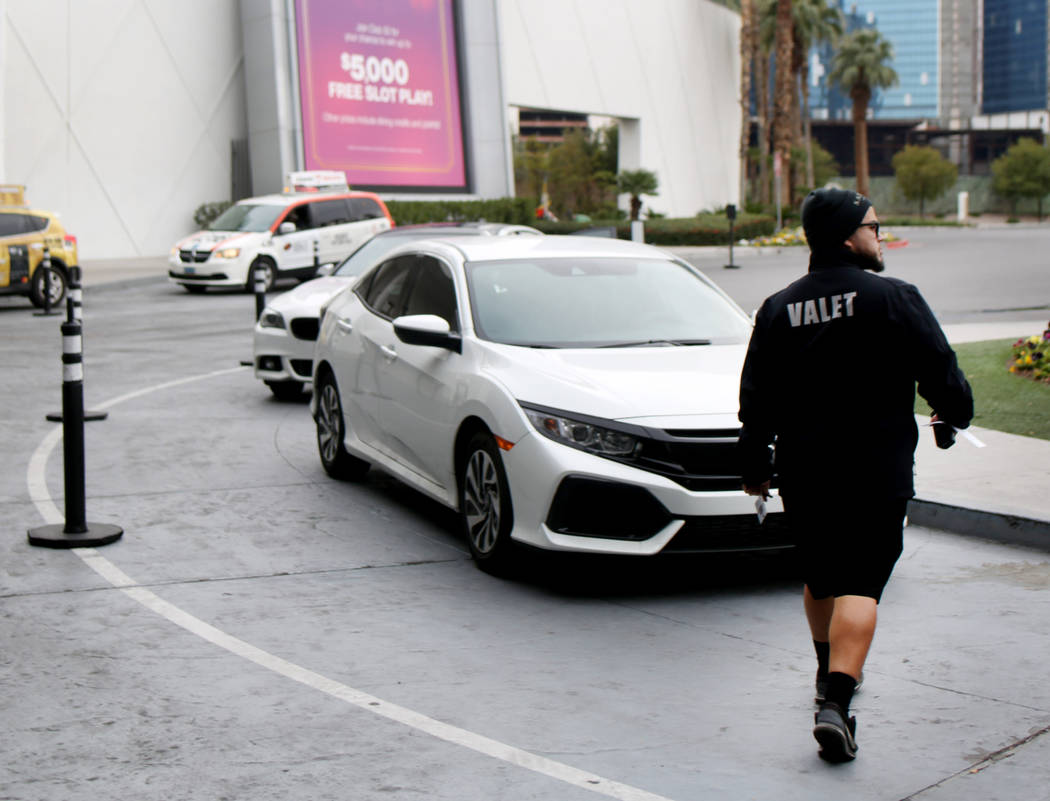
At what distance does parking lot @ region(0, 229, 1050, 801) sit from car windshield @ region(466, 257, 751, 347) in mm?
1236

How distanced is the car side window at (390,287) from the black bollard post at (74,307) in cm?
265

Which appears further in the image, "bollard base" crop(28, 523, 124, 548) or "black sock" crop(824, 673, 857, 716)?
"bollard base" crop(28, 523, 124, 548)

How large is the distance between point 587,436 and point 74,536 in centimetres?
289

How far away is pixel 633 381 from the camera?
6512mm

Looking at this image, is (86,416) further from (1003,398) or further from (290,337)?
(1003,398)

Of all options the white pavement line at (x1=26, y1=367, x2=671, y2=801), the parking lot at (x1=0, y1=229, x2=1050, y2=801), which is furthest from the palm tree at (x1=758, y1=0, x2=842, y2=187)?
the white pavement line at (x1=26, y1=367, x2=671, y2=801)

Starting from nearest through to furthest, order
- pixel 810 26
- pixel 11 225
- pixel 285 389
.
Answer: pixel 285 389
pixel 11 225
pixel 810 26

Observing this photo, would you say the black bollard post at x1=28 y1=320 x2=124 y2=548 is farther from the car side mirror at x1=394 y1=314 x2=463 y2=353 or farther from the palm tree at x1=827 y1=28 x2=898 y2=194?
the palm tree at x1=827 y1=28 x2=898 y2=194

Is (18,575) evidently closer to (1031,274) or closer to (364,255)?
(364,255)

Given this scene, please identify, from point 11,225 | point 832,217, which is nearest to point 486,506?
point 832,217

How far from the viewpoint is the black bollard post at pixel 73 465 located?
281 inches

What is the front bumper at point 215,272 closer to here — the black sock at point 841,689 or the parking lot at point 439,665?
the parking lot at point 439,665

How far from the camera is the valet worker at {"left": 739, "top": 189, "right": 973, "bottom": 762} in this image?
13.8 feet

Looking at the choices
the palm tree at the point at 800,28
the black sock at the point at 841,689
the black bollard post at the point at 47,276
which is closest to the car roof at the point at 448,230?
the black bollard post at the point at 47,276
